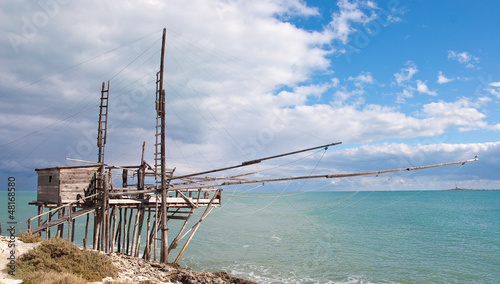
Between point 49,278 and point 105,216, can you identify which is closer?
point 49,278

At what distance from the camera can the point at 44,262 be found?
12484 millimetres

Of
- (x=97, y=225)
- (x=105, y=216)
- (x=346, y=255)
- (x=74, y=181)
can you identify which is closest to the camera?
(x=105, y=216)

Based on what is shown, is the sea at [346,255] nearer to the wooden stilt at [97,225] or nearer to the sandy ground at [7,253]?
the wooden stilt at [97,225]

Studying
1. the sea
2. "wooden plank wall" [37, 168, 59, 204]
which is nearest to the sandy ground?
"wooden plank wall" [37, 168, 59, 204]

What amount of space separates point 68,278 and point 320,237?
110ft

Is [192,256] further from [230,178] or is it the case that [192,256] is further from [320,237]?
[320,237]

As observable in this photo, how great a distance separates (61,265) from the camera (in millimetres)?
12695

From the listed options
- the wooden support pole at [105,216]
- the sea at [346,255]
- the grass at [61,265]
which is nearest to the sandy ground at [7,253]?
the grass at [61,265]

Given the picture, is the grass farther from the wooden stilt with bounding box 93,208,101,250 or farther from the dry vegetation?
the wooden stilt with bounding box 93,208,101,250

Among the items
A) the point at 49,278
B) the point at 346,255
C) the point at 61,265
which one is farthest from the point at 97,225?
the point at 346,255

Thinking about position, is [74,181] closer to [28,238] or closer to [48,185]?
[48,185]

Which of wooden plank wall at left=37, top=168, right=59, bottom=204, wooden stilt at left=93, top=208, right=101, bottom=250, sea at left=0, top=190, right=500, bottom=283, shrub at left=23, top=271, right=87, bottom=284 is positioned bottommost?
sea at left=0, top=190, right=500, bottom=283

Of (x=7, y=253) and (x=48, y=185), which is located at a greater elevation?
Result: (x=48, y=185)

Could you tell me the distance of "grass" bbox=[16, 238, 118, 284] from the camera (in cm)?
1113
